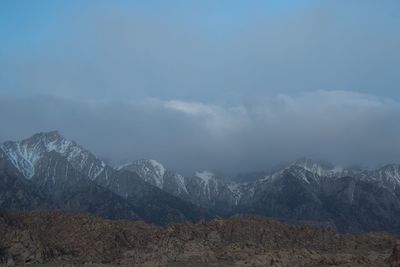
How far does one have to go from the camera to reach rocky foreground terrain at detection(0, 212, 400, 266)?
15212cm

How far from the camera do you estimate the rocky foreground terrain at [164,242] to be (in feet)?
499

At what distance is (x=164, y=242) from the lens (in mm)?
169500

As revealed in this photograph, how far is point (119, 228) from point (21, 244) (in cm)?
3094

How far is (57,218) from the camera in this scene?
18188cm

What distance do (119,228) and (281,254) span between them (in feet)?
181

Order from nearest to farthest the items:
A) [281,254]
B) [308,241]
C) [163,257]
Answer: [281,254], [163,257], [308,241]

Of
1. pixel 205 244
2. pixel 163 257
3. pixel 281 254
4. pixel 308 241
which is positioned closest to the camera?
pixel 281 254

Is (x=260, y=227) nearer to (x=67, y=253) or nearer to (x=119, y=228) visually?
(x=119, y=228)

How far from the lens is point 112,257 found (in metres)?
162

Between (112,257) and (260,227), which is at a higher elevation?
(260,227)

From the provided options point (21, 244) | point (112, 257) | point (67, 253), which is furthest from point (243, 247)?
point (21, 244)

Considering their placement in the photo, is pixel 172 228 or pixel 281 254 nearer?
pixel 281 254

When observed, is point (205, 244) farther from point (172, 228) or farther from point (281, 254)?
→ point (281, 254)

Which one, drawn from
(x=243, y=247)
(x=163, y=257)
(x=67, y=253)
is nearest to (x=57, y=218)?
(x=67, y=253)
